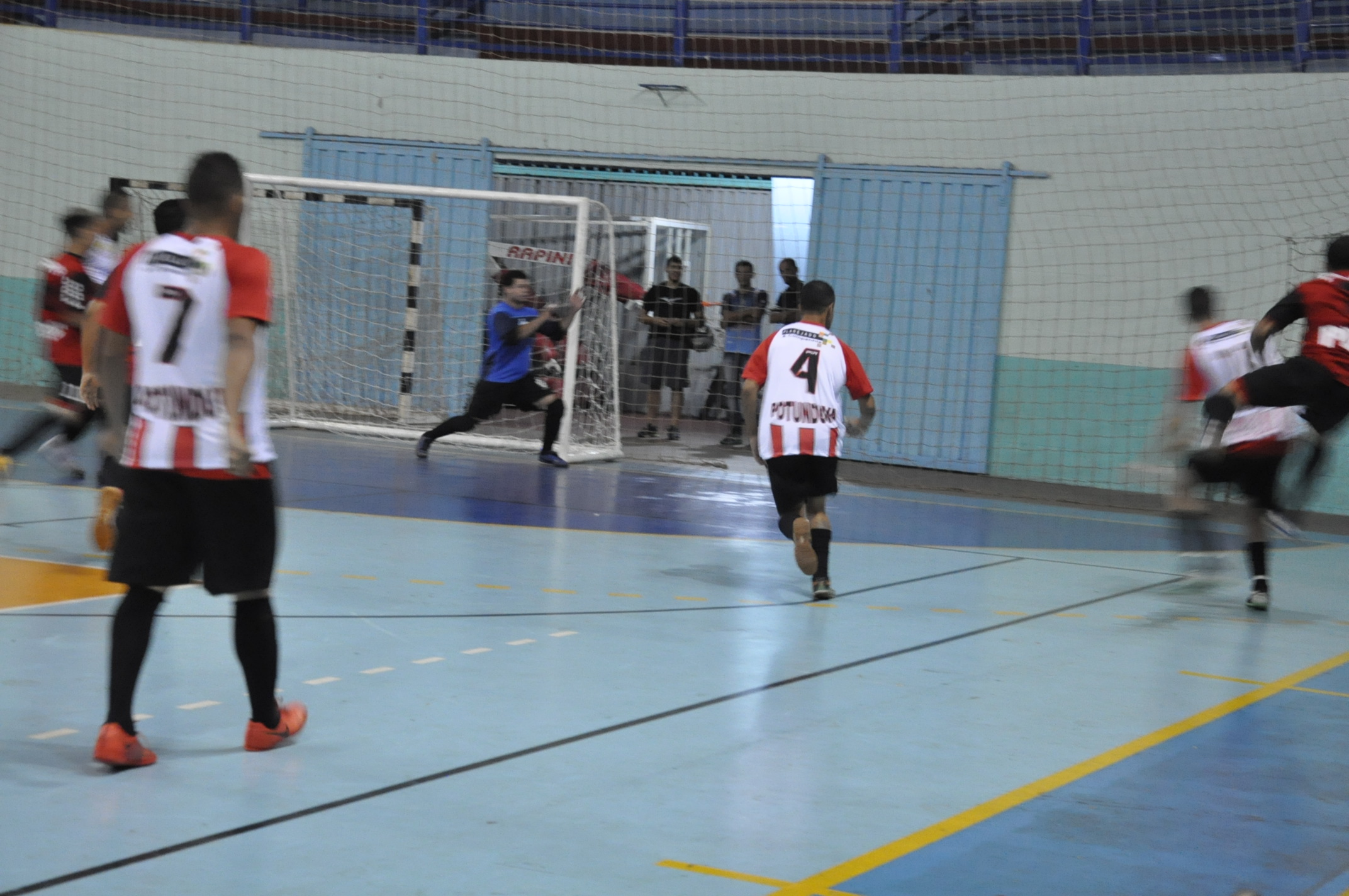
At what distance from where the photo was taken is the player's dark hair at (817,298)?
23.5ft

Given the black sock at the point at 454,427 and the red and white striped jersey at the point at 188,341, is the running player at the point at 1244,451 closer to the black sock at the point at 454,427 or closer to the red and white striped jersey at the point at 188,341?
the red and white striped jersey at the point at 188,341

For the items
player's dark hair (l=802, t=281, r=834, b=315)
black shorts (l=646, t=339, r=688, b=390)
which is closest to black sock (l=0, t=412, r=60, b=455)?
player's dark hair (l=802, t=281, r=834, b=315)

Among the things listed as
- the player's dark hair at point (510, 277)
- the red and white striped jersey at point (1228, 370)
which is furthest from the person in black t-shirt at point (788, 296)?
the red and white striped jersey at point (1228, 370)

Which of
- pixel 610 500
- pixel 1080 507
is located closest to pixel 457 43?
pixel 610 500

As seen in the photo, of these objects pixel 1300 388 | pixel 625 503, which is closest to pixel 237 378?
pixel 1300 388

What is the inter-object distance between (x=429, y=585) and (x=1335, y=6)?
37.8 ft

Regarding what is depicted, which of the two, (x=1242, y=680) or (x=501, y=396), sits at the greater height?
(x=501, y=396)

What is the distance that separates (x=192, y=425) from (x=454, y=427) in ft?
27.8

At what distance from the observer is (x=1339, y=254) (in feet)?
21.6

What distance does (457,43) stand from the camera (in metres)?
16.9

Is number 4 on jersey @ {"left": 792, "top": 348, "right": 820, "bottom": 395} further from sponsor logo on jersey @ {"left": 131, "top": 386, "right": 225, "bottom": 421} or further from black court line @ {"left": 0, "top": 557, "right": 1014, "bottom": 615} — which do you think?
sponsor logo on jersey @ {"left": 131, "top": 386, "right": 225, "bottom": 421}

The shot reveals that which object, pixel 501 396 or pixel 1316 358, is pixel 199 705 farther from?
pixel 501 396

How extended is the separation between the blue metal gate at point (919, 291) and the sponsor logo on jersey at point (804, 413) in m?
7.12

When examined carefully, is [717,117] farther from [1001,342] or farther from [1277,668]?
[1277,668]
